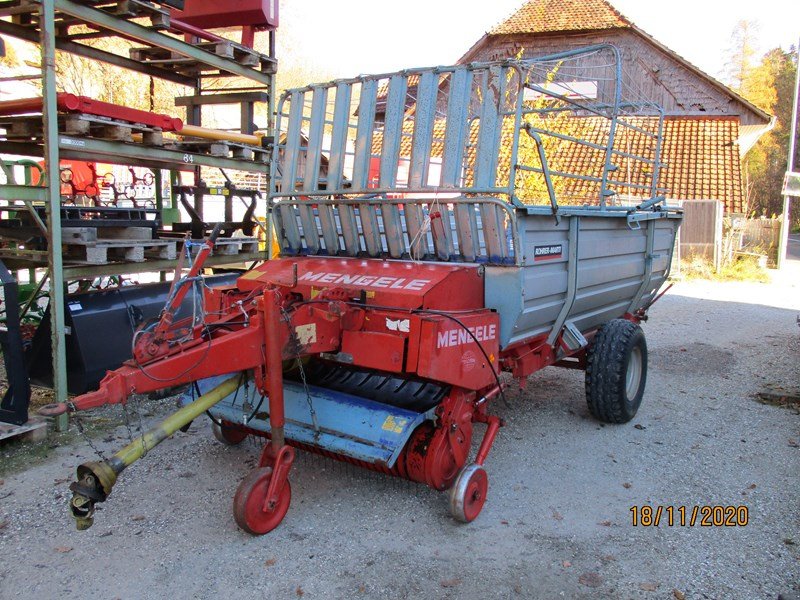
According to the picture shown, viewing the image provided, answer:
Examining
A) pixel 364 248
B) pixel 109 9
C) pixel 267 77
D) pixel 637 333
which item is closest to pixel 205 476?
pixel 364 248

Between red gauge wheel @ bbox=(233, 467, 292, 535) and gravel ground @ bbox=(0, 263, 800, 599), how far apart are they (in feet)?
0.37

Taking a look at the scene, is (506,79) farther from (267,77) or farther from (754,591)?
(267,77)

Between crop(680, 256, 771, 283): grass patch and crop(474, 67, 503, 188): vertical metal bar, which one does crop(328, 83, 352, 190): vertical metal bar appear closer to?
crop(474, 67, 503, 188): vertical metal bar

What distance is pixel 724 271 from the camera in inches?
635

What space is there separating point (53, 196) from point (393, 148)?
2.69 metres

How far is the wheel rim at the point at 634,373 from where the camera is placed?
564 cm

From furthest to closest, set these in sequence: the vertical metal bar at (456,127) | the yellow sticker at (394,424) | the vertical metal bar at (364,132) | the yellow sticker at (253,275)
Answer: the yellow sticker at (253,275), the vertical metal bar at (364,132), the vertical metal bar at (456,127), the yellow sticker at (394,424)

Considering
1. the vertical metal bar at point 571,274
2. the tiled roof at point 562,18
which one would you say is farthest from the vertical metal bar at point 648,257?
the tiled roof at point 562,18

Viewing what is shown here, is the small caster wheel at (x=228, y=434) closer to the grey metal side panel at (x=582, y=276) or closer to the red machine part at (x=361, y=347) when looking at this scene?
the red machine part at (x=361, y=347)

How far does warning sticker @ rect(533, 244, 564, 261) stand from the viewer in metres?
4.17

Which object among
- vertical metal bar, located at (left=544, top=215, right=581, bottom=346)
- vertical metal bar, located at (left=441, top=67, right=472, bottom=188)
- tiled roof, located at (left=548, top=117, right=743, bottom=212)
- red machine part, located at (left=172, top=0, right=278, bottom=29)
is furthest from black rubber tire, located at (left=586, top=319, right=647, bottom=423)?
tiled roof, located at (left=548, top=117, right=743, bottom=212)

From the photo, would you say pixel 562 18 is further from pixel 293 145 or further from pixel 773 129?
pixel 773 129

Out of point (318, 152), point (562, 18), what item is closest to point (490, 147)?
point (318, 152)

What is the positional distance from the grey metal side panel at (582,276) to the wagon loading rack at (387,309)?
2 cm
